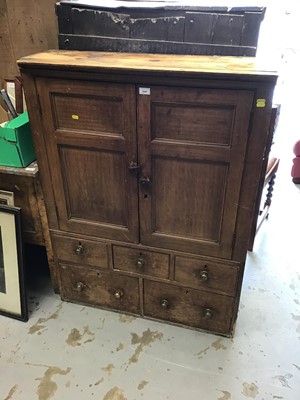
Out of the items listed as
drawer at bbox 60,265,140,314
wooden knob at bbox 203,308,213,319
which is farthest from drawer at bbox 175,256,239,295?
drawer at bbox 60,265,140,314

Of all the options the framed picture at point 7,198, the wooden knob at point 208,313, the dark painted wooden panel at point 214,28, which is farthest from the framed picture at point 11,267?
the dark painted wooden panel at point 214,28

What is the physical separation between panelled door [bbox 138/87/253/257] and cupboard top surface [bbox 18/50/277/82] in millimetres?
70

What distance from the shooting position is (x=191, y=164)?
1365 mm

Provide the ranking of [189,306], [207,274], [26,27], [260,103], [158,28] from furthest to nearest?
[26,27] < [189,306] < [207,274] < [158,28] < [260,103]

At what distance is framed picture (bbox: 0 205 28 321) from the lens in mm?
1705

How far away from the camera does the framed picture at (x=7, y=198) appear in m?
1.71

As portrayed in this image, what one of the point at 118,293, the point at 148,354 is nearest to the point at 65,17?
the point at 118,293

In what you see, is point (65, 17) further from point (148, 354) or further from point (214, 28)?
point (148, 354)

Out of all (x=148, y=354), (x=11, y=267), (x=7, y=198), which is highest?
(x=7, y=198)

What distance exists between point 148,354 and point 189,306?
297mm

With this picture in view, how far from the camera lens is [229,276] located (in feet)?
5.10

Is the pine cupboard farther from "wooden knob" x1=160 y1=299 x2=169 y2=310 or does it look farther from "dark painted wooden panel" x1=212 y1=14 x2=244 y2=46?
"dark painted wooden panel" x1=212 y1=14 x2=244 y2=46

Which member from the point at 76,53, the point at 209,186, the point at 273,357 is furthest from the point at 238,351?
the point at 76,53

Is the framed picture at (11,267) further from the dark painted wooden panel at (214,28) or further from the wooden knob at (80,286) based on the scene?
the dark painted wooden panel at (214,28)
